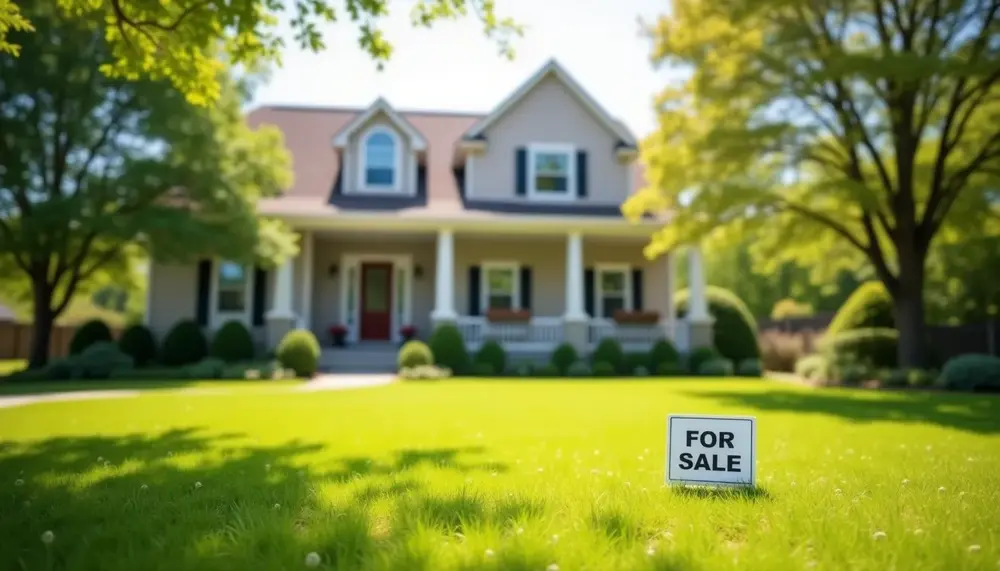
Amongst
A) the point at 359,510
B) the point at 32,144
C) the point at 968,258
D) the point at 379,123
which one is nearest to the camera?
the point at 359,510

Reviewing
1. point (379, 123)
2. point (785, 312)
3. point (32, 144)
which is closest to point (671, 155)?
point (379, 123)

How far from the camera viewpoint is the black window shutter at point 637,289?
19.8m

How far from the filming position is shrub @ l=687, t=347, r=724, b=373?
1758 cm

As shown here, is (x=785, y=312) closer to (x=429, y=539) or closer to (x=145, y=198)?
(x=145, y=198)

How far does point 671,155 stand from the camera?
1377 cm

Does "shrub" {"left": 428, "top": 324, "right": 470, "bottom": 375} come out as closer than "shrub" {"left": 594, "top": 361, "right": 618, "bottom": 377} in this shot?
Yes

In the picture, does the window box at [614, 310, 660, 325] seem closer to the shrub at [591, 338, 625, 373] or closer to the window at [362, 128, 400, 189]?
the shrub at [591, 338, 625, 373]

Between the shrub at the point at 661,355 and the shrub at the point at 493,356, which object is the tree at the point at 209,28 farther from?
the shrub at the point at 661,355

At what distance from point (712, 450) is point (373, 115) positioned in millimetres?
16801

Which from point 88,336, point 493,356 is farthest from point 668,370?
point 88,336

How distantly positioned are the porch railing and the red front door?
8.19 ft

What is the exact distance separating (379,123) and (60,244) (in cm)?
877

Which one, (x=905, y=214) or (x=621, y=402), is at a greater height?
(x=905, y=214)

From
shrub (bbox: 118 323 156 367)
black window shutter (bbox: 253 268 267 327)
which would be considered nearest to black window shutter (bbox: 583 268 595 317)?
black window shutter (bbox: 253 268 267 327)
